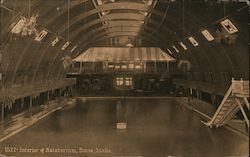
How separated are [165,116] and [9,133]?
926 centimetres

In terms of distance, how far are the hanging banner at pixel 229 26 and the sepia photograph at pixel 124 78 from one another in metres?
0.07

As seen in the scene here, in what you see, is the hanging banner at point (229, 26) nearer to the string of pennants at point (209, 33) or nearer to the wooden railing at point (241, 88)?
the string of pennants at point (209, 33)

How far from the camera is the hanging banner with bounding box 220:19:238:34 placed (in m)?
Answer: 17.3

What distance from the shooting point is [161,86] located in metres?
21.4

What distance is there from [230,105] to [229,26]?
12.1ft

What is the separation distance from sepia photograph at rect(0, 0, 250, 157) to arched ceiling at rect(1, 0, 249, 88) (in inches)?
3.1

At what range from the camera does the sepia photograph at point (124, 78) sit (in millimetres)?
13586

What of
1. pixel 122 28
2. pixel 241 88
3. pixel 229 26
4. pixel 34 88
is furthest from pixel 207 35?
pixel 34 88

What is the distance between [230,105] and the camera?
1692 centimetres

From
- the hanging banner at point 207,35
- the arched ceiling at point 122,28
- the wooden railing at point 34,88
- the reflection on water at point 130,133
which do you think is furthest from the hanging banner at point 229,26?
the wooden railing at point 34,88

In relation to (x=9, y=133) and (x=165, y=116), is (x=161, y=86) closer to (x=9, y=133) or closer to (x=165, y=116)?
(x=165, y=116)

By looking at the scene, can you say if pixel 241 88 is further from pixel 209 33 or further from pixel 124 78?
pixel 209 33

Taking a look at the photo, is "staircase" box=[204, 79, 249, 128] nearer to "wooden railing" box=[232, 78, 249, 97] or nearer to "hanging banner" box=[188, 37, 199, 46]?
"wooden railing" box=[232, 78, 249, 97]

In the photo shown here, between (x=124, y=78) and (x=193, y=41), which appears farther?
(x=193, y=41)
